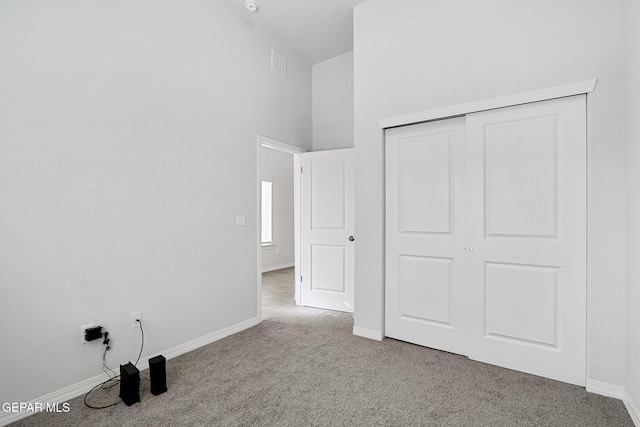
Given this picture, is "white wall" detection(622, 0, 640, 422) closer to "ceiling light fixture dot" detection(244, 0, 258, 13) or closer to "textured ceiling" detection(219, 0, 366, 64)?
"textured ceiling" detection(219, 0, 366, 64)

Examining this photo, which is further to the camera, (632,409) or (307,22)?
(307,22)

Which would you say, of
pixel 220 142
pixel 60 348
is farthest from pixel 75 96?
pixel 60 348

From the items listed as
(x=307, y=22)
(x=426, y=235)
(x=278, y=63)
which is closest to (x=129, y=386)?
(x=426, y=235)

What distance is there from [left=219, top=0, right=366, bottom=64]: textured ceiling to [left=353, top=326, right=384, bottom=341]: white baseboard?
10.6 feet

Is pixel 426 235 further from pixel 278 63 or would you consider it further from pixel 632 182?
pixel 278 63

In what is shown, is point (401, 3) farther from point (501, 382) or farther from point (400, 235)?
point (501, 382)

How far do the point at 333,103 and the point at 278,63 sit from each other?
2.89 ft

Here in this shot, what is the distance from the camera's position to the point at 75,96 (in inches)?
85.0

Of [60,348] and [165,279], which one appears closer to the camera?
[60,348]

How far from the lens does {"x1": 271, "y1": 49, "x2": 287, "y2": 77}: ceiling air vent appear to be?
3.82 m

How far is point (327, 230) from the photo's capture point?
4039mm

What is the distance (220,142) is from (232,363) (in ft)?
6.72

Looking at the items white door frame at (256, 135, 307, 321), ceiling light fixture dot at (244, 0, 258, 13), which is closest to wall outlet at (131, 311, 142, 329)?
white door frame at (256, 135, 307, 321)

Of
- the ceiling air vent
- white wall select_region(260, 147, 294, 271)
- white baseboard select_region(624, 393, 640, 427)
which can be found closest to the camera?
white baseboard select_region(624, 393, 640, 427)
